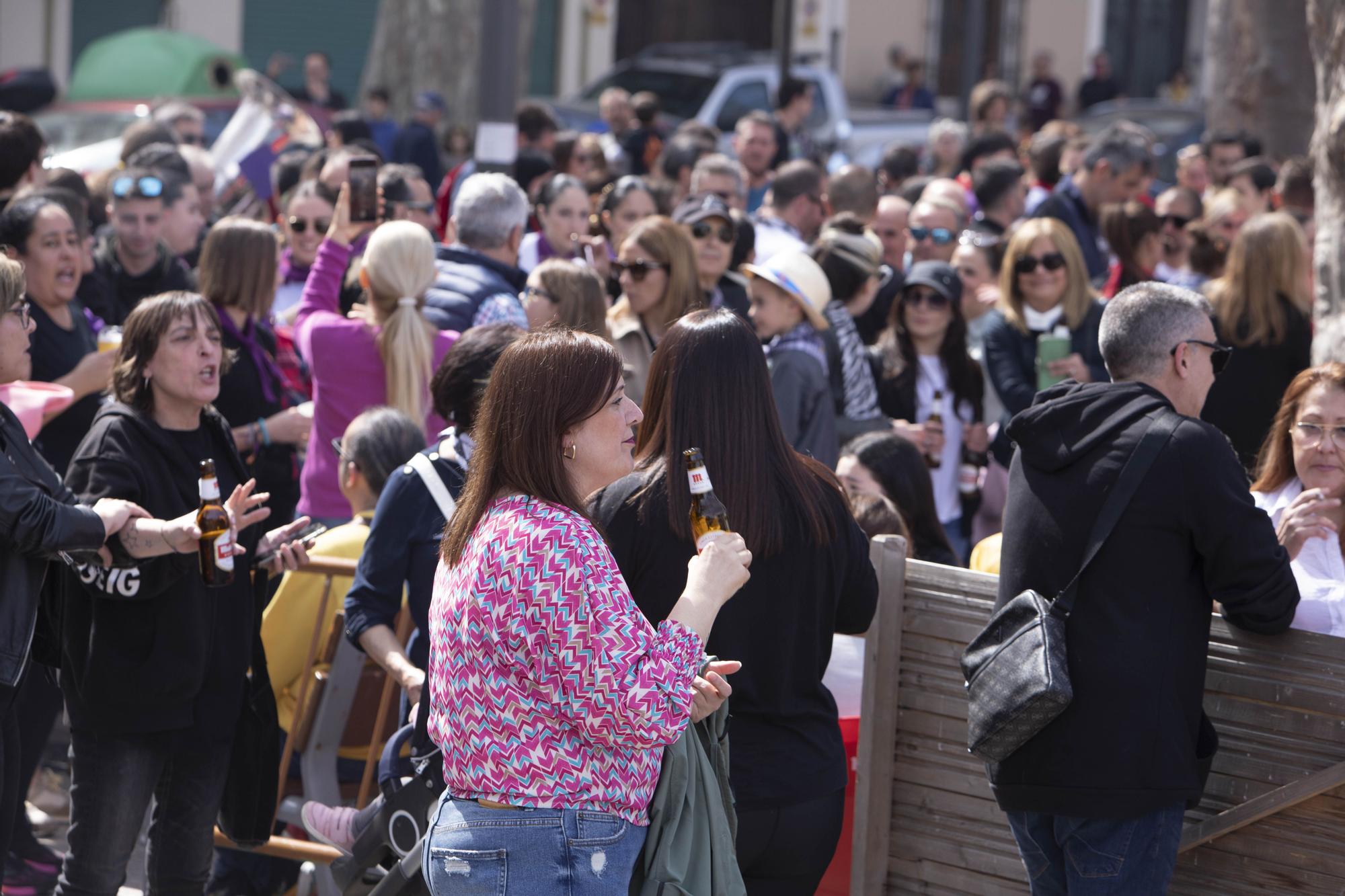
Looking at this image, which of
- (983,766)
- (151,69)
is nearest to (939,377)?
(983,766)

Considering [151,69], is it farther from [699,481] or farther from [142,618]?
[699,481]

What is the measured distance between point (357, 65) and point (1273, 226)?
809 inches

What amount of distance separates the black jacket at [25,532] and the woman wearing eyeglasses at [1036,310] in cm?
392

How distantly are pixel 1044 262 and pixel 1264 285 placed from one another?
0.87m

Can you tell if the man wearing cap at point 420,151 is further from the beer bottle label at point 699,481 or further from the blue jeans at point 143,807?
the beer bottle label at point 699,481

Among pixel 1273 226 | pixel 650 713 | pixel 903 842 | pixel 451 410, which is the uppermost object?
pixel 1273 226

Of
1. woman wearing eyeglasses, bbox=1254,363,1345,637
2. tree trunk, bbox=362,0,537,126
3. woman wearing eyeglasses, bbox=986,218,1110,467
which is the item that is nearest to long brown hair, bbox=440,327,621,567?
woman wearing eyeglasses, bbox=1254,363,1345,637

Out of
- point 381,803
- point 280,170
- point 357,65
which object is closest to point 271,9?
point 357,65

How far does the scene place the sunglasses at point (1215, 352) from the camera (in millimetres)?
3586

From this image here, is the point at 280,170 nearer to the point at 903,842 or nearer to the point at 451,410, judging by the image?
the point at 451,410

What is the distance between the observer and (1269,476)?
4258 millimetres

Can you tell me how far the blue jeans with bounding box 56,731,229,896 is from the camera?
4105 millimetres

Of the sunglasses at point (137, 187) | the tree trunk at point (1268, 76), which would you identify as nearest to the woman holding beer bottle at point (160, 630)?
the sunglasses at point (137, 187)

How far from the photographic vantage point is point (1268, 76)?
49.6ft
